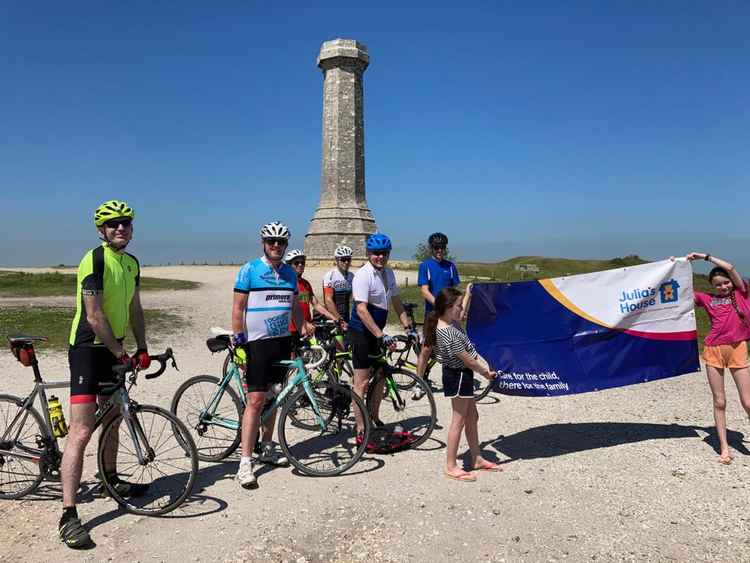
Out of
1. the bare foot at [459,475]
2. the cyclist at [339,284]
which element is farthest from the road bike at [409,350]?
the cyclist at [339,284]

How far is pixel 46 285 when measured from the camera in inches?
1025

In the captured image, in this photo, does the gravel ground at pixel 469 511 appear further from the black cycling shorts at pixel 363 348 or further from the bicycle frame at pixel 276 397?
the black cycling shorts at pixel 363 348

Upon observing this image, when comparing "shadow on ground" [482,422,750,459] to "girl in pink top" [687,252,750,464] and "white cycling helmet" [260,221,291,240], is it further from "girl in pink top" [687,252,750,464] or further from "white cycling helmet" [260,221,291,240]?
"white cycling helmet" [260,221,291,240]

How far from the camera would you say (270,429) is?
5.39 metres

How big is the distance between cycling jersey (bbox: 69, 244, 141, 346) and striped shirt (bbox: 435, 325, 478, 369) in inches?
110

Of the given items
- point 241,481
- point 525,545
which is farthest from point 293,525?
point 525,545

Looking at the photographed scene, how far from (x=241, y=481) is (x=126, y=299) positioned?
195cm

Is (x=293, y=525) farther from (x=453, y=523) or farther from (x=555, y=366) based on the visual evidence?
(x=555, y=366)

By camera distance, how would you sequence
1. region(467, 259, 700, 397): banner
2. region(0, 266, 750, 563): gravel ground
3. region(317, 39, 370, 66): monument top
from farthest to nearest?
1. region(317, 39, 370, 66): monument top
2. region(467, 259, 700, 397): banner
3. region(0, 266, 750, 563): gravel ground

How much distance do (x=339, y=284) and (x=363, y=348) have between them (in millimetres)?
1884

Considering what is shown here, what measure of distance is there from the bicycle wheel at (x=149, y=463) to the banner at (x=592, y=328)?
3385 millimetres

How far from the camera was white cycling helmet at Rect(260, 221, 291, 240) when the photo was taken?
497 cm

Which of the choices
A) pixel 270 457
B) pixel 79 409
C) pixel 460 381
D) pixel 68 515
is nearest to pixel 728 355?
pixel 460 381

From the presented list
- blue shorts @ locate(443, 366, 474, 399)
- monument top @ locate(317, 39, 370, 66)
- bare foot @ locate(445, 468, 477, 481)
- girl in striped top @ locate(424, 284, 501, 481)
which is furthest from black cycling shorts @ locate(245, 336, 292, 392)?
monument top @ locate(317, 39, 370, 66)
